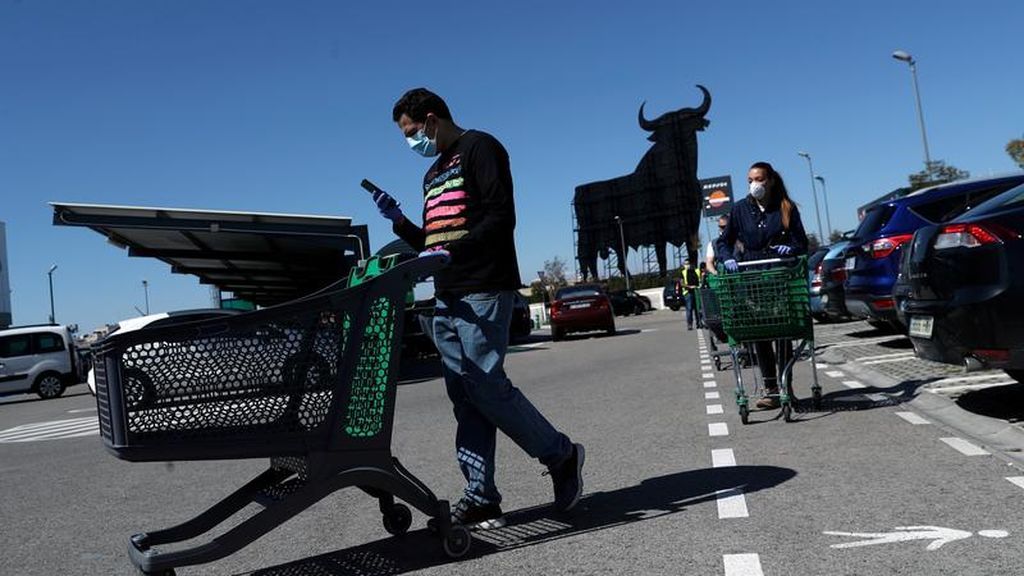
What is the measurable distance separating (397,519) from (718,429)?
335 cm

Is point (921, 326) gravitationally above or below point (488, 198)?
below

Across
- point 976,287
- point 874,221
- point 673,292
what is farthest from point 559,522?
point 673,292

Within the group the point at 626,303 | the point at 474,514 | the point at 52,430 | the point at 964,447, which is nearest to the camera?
the point at 474,514

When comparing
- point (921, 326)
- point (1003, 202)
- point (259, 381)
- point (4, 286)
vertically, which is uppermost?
point (4, 286)

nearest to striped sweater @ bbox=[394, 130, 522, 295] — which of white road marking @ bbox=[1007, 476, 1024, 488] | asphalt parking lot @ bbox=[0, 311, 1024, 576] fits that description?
asphalt parking lot @ bbox=[0, 311, 1024, 576]

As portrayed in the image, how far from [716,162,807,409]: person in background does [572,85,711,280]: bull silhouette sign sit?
180ft

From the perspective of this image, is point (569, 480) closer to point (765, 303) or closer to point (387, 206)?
point (387, 206)

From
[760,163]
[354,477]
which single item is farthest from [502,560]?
[760,163]

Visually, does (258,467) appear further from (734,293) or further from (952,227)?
(952,227)

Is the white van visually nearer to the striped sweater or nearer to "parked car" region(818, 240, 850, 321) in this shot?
"parked car" region(818, 240, 850, 321)

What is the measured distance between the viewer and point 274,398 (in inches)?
148

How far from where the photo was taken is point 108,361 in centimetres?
365

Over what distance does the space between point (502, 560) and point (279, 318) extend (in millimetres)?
1353

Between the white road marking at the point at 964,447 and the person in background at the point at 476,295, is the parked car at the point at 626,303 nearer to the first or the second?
the white road marking at the point at 964,447
